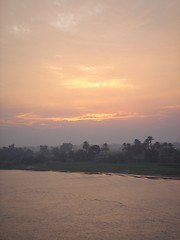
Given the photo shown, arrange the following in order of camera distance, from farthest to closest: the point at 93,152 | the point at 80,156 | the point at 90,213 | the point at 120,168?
the point at 93,152 < the point at 80,156 < the point at 120,168 < the point at 90,213

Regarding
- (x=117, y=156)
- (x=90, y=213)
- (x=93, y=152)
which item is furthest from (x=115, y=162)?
(x=90, y=213)

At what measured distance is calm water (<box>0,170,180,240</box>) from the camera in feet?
58.6

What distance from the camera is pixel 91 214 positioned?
22.3 meters

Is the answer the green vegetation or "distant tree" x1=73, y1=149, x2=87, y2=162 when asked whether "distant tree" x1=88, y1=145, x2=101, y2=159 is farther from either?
Answer: "distant tree" x1=73, y1=149, x2=87, y2=162

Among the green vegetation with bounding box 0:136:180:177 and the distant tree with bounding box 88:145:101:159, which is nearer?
the green vegetation with bounding box 0:136:180:177

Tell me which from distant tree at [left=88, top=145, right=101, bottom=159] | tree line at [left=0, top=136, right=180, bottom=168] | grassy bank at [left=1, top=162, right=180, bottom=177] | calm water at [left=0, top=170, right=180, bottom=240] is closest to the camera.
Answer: calm water at [left=0, top=170, right=180, bottom=240]

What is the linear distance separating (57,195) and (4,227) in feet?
37.2

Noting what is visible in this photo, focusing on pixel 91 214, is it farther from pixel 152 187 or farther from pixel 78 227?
pixel 152 187

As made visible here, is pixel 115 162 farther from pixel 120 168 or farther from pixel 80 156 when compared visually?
pixel 80 156

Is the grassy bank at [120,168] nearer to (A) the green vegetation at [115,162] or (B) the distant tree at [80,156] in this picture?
(A) the green vegetation at [115,162]

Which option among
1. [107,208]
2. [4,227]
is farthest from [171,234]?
[4,227]

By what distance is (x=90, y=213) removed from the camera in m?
22.6

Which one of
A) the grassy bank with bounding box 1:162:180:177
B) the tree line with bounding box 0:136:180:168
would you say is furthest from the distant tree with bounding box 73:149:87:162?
the grassy bank with bounding box 1:162:180:177

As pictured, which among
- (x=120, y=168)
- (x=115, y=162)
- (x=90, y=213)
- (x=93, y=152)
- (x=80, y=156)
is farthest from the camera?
(x=93, y=152)
